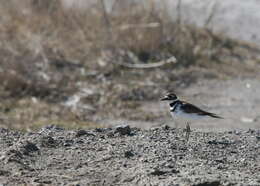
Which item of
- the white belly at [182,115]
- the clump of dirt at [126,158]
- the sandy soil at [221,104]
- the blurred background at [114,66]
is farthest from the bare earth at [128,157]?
the blurred background at [114,66]

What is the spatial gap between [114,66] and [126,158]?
7.28 m

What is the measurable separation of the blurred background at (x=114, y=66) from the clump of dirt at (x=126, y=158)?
11.8 ft

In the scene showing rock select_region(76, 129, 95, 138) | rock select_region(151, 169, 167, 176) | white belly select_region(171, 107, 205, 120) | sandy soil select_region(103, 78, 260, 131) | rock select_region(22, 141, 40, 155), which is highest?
sandy soil select_region(103, 78, 260, 131)

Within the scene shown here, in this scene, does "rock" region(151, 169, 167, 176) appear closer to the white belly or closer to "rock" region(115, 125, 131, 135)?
"rock" region(115, 125, 131, 135)

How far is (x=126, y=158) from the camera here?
7051mm

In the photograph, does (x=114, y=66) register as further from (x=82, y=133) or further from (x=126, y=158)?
(x=126, y=158)

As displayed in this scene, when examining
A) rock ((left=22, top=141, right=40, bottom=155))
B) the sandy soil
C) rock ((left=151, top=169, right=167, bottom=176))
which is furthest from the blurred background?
rock ((left=151, top=169, right=167, bottom=176))

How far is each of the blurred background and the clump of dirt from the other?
3583 millimetres

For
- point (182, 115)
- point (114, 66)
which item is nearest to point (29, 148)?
point (182, 115)

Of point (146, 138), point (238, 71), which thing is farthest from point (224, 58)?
point (146, 138)

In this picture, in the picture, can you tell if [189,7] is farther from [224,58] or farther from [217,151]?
[217,151]

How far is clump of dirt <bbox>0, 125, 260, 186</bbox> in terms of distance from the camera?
21.4 feet

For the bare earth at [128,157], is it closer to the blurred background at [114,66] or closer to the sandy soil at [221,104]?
the sandy soil at [221,104]

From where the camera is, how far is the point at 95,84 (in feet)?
44.7
